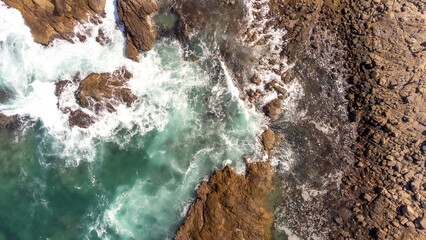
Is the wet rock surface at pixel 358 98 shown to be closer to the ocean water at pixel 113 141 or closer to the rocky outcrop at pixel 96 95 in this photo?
the ocean water at pixel 113 141

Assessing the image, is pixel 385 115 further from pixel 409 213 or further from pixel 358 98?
pixel 409 213

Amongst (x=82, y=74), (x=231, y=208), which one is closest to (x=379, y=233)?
(x=231, y=208)

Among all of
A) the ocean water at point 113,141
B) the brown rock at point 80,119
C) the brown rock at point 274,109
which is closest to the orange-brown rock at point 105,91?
the ocean water at point 113,141

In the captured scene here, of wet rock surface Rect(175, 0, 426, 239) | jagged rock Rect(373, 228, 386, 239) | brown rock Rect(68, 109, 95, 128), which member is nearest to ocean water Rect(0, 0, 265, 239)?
brown rock Rect(68, 109, 95, 128)

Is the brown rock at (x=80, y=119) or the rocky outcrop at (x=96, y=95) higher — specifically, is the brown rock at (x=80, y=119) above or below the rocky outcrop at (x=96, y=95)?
below

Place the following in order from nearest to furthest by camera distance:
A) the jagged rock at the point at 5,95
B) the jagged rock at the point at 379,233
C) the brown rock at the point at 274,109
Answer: the jagged rock at the point at 379,233, the brown rock at the point at 274,109, the jagged rock at the point at 5,95

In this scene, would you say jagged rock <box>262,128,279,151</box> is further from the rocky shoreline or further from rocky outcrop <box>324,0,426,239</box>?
rocky outcrop <box>324,0,426,239</box>

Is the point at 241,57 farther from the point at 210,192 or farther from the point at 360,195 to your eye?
the point at 360,195
